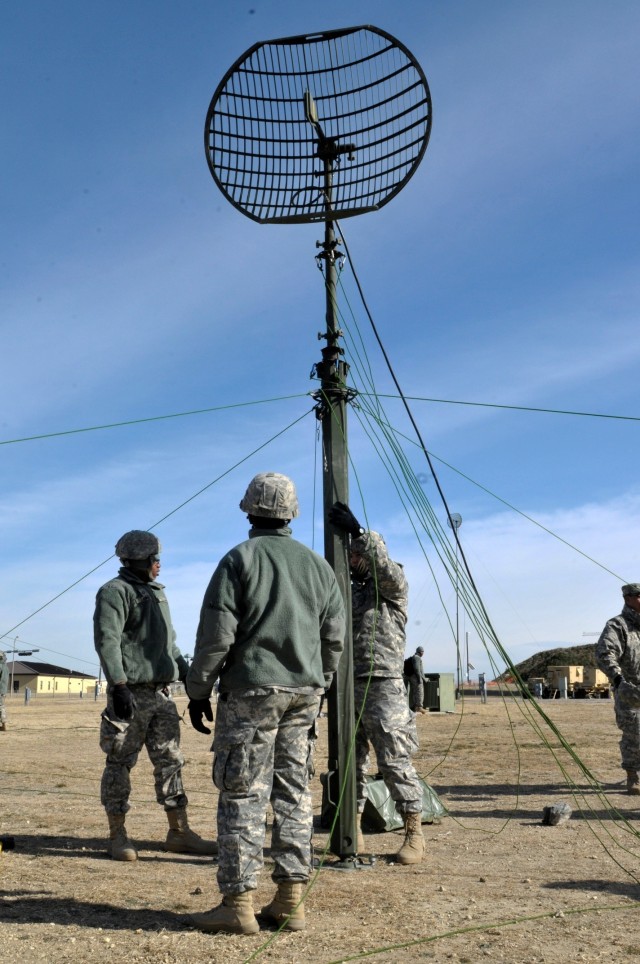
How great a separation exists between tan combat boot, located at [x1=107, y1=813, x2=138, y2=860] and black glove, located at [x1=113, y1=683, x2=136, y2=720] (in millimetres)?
656

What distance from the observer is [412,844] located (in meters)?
5.54

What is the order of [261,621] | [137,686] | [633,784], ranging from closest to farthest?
[261,621] < [137,686] < [633,784]

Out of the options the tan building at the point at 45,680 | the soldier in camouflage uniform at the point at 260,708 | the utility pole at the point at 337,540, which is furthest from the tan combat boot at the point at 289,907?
the tan building at the point at 45,680

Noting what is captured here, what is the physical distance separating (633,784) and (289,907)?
5407 mm

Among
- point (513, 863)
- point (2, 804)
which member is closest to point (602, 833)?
point (513, 863)

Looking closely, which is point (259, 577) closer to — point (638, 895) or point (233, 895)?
point (233, 895)

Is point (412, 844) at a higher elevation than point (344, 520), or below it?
below

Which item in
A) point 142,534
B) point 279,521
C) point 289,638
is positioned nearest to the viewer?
point 289,638

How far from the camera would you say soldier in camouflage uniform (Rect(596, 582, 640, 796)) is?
29.1ft

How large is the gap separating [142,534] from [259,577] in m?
1.95

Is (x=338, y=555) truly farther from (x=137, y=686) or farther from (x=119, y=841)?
(x=119, y=841)

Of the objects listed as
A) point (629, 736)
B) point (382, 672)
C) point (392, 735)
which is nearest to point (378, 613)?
point (382, 672)

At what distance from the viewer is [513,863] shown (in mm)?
5555

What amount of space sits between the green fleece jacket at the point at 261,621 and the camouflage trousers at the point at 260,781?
0.11 m
